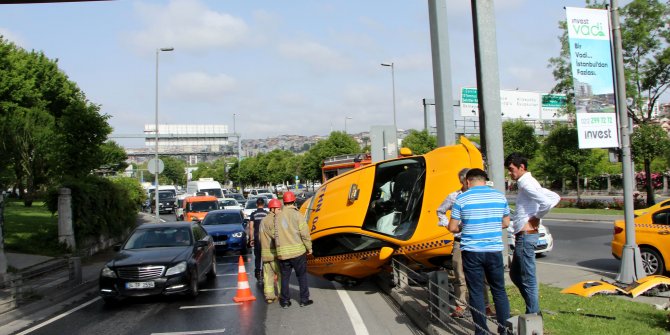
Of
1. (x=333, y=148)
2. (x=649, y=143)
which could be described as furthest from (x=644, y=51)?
(x=333, y=148)

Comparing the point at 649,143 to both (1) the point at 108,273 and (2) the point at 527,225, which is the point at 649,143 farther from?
(1) the point at 108,273

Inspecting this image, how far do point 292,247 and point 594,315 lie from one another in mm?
4300

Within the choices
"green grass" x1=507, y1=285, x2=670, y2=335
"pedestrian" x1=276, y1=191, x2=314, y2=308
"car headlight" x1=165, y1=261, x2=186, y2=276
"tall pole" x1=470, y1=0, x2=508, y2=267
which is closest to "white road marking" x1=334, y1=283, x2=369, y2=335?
"pedestrian" x1=276, y1=191, x2=314, y2=308

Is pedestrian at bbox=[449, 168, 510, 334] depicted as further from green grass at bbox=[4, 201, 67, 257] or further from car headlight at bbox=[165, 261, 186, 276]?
green grass at bbox=[4, 201, 67, 257]

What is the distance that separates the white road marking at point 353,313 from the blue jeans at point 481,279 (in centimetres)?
200

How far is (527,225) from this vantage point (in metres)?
5.79

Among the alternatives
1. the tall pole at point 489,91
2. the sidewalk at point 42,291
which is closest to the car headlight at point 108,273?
the sidewalk at point 42,291

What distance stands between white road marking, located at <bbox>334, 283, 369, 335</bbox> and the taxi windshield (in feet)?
4.17

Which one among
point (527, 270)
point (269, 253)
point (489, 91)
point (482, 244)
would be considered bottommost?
point (269, 253)

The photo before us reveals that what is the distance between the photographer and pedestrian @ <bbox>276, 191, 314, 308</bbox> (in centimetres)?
855

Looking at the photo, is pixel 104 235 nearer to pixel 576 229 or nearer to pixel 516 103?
pixel 576 229

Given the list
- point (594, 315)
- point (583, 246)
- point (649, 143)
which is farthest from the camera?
point (649, 143)

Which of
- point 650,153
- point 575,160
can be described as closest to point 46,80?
point 575,160

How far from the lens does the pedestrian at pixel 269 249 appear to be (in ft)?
29.6
